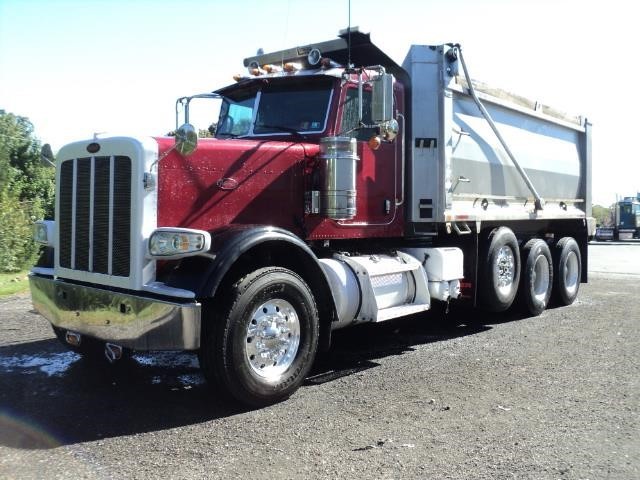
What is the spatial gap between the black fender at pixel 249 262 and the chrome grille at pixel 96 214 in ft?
1.78

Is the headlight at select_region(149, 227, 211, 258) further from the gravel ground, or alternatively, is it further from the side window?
the side window

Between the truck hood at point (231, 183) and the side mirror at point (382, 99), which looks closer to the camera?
the truck hood at point (231, 183)

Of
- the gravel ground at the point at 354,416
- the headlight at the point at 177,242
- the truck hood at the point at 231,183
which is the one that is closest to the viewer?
the gravel ground at the point at 354,416

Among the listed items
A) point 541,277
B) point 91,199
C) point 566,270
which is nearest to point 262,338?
point 91,199

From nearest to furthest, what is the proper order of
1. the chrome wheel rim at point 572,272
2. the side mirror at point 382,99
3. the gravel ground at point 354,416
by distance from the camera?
the gravel ground at point 354,416, the side mirror at point 382,99, the chrome wheel rim at point 572,272

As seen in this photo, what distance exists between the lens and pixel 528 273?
8703 millimetres

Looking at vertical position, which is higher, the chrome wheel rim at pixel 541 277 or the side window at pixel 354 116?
the side window at pixel 354 116

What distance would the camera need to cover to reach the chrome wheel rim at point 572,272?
10250 millimetres

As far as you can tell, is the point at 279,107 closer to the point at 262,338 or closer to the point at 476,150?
the point at 262,338

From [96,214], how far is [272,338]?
1695 millimetres

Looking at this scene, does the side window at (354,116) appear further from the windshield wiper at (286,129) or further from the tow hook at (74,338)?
the tow hook at (74,338)

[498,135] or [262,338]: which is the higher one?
[498,135]

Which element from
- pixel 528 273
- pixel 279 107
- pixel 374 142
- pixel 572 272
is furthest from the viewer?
pixel 572 272

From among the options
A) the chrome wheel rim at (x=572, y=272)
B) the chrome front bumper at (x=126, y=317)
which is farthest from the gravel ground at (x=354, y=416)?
the chrome wheel rim at (x=572, y=272)
